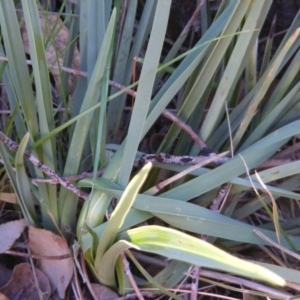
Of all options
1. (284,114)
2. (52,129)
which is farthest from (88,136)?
(284,114)

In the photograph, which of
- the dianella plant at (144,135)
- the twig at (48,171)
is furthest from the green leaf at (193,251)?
the twig at (48,171)

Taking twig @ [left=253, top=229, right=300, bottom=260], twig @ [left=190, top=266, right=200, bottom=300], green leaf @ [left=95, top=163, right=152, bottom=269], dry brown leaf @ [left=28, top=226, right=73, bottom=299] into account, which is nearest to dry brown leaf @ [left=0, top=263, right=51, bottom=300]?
dry brown leaf @ [left=28, top=226, right=73, bottom=299]

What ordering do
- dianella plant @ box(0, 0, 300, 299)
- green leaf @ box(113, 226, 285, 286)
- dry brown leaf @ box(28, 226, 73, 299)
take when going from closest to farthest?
green leaf @ box(113, 226, 285, 286)
dianella plant @ box(0, 0, 300, 299)
dry brown leaf @ box(28, 226, 73, 299)

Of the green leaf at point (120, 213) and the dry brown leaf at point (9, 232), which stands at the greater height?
the green leaf at point (120, 213)

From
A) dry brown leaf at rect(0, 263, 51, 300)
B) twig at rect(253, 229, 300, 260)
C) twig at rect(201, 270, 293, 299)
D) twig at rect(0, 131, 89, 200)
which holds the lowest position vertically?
dry brown leaf at rect(0, 263, 51, 300)

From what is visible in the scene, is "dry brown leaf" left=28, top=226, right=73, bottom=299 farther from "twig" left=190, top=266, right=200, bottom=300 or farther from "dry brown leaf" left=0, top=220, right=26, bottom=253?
"twig" left=190, top=266, right=200, bottom=300

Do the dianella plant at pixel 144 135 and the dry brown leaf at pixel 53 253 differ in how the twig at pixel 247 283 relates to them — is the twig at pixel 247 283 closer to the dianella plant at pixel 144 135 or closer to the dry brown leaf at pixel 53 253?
the dianella plant at pixel 144 135

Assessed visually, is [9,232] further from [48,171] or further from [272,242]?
[272,242]

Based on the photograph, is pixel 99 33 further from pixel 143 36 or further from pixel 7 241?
pixel 7 241
